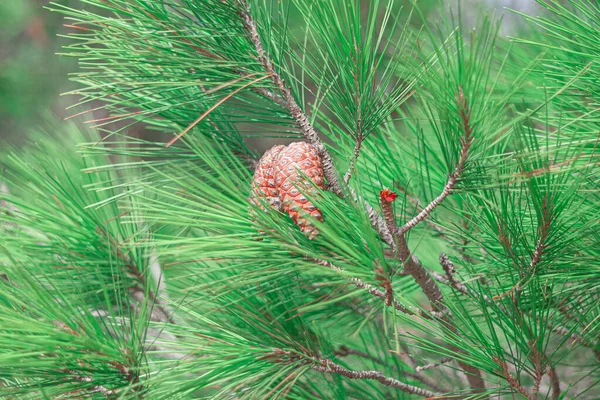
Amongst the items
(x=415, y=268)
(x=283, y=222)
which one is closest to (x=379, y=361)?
(x=415, y=268)

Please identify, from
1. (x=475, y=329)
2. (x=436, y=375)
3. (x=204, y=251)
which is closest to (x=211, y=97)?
(x=204, y=251)

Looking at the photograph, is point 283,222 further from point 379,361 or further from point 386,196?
point 379,361

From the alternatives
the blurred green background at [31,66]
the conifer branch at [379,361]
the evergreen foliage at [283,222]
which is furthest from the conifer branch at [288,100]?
the blurred green background at [31,66]

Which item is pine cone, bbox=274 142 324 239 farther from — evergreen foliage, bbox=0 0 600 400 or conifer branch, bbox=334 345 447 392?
conifer branch, bbox=334 345 447 392

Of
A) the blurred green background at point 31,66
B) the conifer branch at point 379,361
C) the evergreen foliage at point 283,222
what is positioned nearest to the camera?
the evergreen foliage at point 283,222

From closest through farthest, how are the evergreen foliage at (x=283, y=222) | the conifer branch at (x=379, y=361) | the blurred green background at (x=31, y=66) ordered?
the evergreen foliage at (x=283, y=222) < the conifer branch at (x=379, y=361) < the blurred green background at (x=31, y=66)

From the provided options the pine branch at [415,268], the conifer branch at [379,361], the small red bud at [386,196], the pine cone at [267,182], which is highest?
the pine cone at [267,182]

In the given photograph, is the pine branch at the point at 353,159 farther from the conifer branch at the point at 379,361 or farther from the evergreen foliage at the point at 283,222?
the conifer branch at the point at 379,361

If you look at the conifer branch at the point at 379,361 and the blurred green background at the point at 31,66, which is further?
the blurred green background at the point at 31,66
